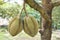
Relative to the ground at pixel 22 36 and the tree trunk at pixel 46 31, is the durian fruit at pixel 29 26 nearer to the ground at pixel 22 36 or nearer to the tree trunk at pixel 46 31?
the tree trunk at pixel 46 31

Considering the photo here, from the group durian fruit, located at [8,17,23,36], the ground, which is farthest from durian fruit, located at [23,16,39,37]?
the ground

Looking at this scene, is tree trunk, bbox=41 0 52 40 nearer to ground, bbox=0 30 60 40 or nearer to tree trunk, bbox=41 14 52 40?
tree trunk, bbox=41 14 52 40

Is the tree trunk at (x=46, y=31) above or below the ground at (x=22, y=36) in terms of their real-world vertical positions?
above

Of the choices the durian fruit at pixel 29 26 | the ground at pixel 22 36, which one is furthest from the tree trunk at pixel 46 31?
the ground at pixel 22 36

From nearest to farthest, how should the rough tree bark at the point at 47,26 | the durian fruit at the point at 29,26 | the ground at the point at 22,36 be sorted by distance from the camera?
1. the durian fruit at the point at 29,26
2. the rough tree bark at the point at 47,26
3. the ground at the point at 22,36

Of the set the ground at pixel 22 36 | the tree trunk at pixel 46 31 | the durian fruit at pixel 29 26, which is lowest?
the ground at pixel 22 36

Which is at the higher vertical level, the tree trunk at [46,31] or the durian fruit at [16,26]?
the durian fruit at [16,26]

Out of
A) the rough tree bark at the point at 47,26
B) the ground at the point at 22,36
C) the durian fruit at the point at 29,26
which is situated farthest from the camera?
the ground at the point at 22,36

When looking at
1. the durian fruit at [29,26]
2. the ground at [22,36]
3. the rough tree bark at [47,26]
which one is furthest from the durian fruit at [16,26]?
the ground at [22,36]

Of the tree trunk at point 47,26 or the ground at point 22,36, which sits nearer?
the tree trunk at point 47,26

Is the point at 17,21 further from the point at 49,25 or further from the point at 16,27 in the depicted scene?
the point at 49,25

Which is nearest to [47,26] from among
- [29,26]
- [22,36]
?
[29,26]

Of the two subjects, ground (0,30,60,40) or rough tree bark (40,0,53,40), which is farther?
ground (0,30,60,40)

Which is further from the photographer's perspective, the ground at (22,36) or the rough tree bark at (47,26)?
the ground at (22,36)
